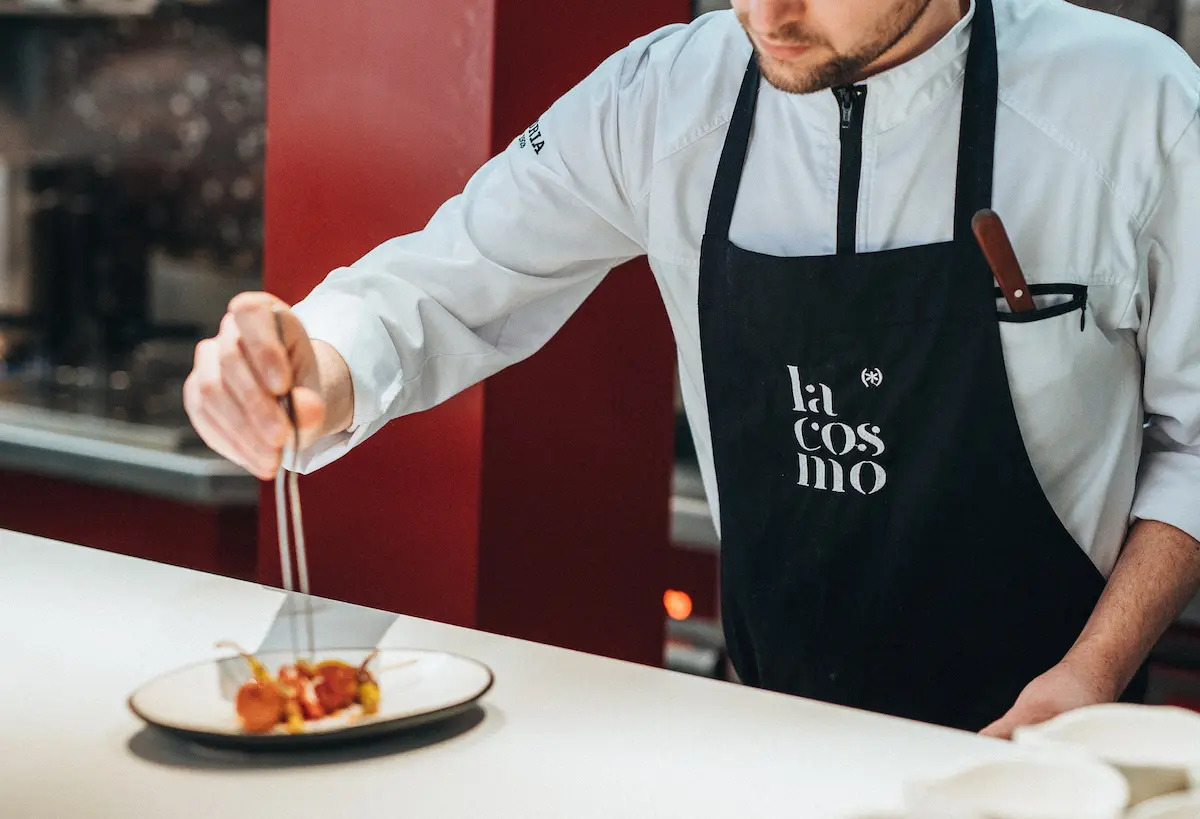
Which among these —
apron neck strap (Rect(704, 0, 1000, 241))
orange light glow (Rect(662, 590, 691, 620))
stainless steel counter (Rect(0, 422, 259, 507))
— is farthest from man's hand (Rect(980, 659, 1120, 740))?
stainless steel counter (Rect(0, 422, 259, 507))

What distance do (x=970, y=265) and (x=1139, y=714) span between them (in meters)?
0.67

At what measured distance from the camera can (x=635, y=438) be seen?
2.17 meters

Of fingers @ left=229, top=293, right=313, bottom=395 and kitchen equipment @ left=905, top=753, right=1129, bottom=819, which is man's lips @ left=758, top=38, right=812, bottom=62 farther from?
kitchen equipment @ left=905, top=753, right=1129, bottom=819

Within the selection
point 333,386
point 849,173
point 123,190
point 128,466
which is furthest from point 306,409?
point 123,190

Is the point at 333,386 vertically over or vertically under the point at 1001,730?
over

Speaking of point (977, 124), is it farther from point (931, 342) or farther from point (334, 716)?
point (334, 716)

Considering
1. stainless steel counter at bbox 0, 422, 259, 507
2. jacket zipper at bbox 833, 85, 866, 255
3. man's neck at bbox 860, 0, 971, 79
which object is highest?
man's neck at bbox 860, 0, 971, 79

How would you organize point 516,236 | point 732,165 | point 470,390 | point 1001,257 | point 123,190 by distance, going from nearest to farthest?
point 1001,257, point 732,165, point 516,236, point 470,390, point 123,190

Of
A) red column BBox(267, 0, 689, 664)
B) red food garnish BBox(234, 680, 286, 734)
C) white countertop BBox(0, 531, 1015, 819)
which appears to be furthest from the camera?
red column BBox(267, 0, 689, 664)

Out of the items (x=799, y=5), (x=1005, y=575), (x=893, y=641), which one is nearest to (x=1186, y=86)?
(x=799, y=5)

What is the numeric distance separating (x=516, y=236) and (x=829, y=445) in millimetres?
468

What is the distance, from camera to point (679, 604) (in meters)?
2.99

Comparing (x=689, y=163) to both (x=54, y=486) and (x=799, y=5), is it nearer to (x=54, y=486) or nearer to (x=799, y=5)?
(x=799, y=5)

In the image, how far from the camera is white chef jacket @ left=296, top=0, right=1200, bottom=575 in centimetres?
146
